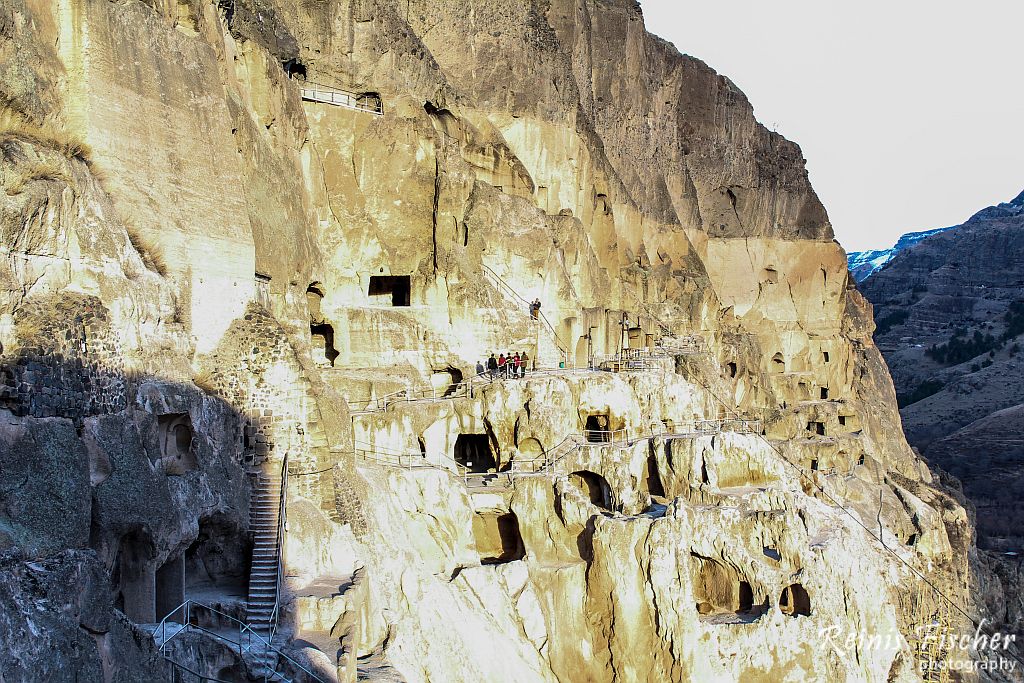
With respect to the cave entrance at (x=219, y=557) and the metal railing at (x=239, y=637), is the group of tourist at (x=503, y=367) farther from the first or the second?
the metal railing at (x=239, y=637)

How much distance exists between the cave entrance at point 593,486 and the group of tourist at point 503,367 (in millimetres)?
3416

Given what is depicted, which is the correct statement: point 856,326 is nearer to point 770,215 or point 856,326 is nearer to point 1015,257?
point 770,215

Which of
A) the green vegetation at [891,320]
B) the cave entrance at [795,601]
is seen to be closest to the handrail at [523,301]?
the cave entrance at [795,601]

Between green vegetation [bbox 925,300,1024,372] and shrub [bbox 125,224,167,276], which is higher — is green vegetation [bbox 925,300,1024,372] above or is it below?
above

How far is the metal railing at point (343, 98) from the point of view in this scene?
103ft

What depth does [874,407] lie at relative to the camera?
5784cm

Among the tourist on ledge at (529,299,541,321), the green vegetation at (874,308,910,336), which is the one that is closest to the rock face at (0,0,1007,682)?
the tourist on ledge at (529,299,541,321)

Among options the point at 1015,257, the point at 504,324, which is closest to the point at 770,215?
the point at 504,324

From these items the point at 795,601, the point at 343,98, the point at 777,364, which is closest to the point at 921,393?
the point at 777,364

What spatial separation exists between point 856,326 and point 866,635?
3683cm

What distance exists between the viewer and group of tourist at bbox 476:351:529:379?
31.0 metres

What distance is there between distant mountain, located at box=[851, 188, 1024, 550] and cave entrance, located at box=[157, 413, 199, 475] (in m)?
52.9

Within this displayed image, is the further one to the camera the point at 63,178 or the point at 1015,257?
the point at 1015,257

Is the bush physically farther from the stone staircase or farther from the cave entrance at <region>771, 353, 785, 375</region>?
the cave entrance at <region>771, 353, 785, 375</region>
